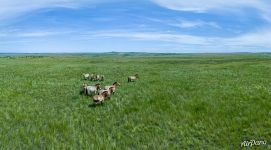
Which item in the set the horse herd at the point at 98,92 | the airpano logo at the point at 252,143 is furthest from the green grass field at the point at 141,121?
the horse herd at the point at 98,92

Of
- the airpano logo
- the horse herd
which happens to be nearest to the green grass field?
the airpano logo

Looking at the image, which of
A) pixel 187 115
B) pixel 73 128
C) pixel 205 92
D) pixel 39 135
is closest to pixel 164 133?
pixel 187 115

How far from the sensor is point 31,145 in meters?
12.7

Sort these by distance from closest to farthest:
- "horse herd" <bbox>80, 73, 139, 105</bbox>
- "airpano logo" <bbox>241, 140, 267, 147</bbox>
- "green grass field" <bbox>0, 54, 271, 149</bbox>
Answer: "airpano logo" <bbox>241, 140, 267, 147</bbox>
"green grass field" <bbox>0, 54, 271, 149</bbox>
"horse herd" <bbox>80, 73, 139, 105</bbox>

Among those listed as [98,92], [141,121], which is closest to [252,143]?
[141,121]

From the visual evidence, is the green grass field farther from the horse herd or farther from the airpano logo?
the horse herd

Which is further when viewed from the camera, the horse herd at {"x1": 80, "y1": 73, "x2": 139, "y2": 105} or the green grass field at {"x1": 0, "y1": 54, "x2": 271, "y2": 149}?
the horse herd at {"x1": 80, "y1": 73, "x2": 139, "y2": 105}

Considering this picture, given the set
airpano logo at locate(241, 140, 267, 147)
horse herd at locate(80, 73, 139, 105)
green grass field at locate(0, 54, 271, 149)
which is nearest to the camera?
airpano logo at locate(241, 140, 267, 147)

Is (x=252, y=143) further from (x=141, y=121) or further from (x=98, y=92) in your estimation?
(x=98, y=92)

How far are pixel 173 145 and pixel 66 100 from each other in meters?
10.6

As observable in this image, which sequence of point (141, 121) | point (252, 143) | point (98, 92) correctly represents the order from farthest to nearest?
point (98, 92) → point (141, 121) → point (252, 143)

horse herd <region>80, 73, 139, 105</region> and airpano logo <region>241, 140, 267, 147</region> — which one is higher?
horse herd <region>80, 73, 139, 105</region>

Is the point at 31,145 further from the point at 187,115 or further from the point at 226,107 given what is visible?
the point at 226,107

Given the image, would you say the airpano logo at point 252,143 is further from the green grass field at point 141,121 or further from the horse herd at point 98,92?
the horse herd at point 98,92
